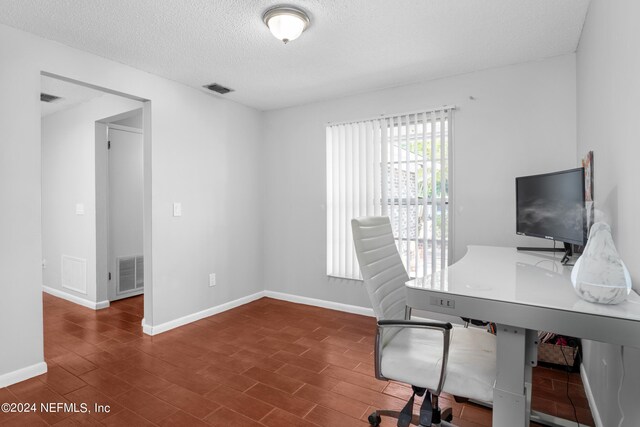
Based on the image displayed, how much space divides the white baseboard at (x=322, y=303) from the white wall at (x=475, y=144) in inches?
→ 2.3

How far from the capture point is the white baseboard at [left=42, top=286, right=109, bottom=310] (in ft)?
13.1

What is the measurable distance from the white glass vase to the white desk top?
3 centimetres

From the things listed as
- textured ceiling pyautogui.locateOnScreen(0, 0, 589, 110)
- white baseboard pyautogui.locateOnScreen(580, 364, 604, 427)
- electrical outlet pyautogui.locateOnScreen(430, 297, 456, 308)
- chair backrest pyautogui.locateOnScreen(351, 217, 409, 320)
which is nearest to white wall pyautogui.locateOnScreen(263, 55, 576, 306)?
textured ceiling pyautogui.locateOnScreen(0, 0, 589, 110)

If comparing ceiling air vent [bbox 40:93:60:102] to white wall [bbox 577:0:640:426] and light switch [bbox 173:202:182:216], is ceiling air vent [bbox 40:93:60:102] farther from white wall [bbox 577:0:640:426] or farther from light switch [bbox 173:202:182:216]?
white wall [bbox 577:0:640:426]

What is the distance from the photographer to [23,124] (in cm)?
238

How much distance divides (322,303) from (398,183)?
1.67 m

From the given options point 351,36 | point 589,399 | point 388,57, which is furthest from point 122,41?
point 589,399

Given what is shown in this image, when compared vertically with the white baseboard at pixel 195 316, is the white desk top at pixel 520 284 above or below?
above

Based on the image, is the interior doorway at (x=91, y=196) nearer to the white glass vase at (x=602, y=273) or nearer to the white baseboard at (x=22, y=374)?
the white baseboard at (x=22, y=374)

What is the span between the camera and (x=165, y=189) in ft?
10.9

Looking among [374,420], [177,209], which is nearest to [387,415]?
[374,420]

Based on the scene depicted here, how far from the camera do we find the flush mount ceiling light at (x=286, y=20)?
2.11 m

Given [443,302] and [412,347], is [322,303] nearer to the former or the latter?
[412,347]

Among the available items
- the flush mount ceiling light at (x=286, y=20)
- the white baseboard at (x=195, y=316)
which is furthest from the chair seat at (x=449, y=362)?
the white baseboard at (x=195, y=316)
